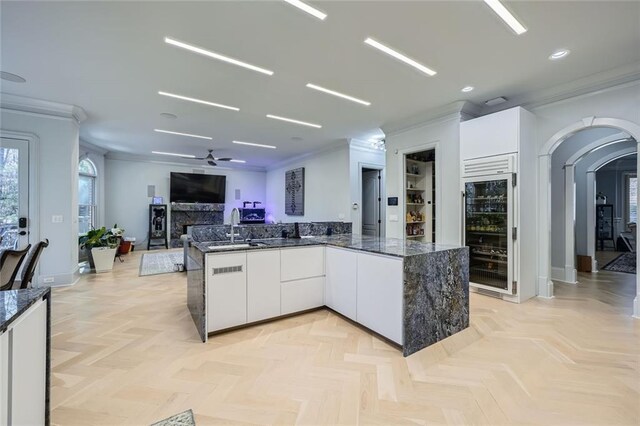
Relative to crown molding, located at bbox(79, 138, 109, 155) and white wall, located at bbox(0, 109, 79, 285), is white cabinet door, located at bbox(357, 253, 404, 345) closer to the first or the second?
white wall, located at bbox(0, 109, 79, 285)

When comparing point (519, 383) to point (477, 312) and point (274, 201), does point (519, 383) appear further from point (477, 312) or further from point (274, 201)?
point (274, 201)

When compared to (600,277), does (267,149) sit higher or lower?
higher

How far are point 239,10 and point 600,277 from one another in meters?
7.11

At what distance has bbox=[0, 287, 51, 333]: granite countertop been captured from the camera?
3.41ft

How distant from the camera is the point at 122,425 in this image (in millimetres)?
1604

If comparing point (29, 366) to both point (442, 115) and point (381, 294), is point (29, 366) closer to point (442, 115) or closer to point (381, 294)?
point (381, 294)

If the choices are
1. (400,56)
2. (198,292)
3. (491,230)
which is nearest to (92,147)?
(198,292)

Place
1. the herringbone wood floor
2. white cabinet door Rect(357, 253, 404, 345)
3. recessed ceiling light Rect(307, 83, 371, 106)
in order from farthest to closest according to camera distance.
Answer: recessed ceiling light Rect(307, 83, 371, 106)
white cabinet door Rect(357, 253, 404, 345)
the herringbone wood floor

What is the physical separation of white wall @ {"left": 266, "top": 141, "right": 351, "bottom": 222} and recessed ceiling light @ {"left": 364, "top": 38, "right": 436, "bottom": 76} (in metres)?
3.30

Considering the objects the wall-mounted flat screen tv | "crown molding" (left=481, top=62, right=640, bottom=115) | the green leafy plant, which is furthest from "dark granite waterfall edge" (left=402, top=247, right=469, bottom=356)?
the wall-mounted flat screen tv

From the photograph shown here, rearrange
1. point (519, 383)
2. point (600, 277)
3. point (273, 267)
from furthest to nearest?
point (600, 277), point (273, 267), point (519, 383)

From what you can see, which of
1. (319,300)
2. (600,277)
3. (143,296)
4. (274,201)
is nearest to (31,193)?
(143,296)

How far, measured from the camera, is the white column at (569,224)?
15.4 ft

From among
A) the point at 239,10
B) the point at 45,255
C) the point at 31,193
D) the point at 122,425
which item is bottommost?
the point at 122,425
